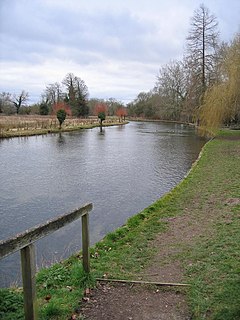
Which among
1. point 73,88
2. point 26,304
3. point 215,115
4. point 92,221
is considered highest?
point 73,88

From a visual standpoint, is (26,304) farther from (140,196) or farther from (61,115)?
(61,115)

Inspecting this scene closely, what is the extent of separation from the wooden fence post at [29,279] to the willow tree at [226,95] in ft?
68.0

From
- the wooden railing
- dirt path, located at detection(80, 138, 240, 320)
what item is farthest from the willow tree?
the wooden railing

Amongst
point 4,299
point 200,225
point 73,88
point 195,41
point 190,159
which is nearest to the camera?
point 4,299

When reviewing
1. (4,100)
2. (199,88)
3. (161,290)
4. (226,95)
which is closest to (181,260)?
(161,290)

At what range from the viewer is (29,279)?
8.38 ft

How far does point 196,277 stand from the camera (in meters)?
3.82

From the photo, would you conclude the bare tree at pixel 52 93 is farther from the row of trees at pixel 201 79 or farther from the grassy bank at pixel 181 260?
the grassy bank at pixel 181 260

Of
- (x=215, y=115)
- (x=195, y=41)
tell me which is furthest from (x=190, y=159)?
(x=195, y=41)

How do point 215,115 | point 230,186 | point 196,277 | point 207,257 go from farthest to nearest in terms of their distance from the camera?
point 215,115 → point 230,186 → point 207,257 → point 196,277

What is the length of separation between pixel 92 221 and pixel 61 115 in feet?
102

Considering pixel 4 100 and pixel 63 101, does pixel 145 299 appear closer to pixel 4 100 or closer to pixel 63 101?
pixel 63 101

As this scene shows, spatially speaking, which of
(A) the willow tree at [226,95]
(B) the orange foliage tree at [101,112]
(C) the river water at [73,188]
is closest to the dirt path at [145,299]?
(C) the river water at [73,188]

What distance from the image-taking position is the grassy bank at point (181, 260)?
3.11 metres
